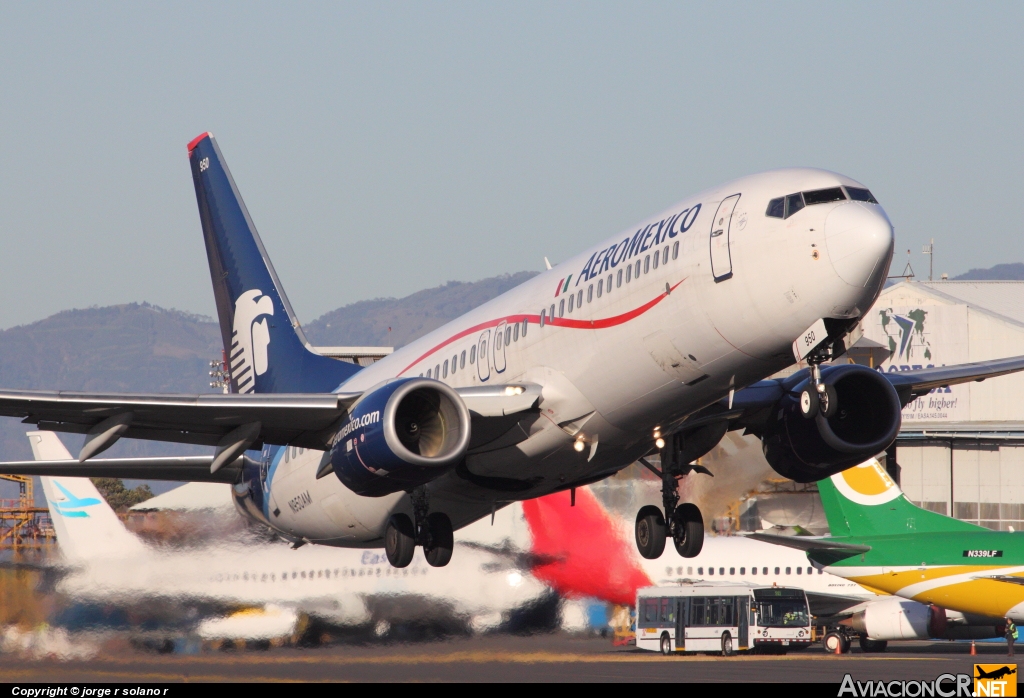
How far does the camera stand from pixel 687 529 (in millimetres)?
24281

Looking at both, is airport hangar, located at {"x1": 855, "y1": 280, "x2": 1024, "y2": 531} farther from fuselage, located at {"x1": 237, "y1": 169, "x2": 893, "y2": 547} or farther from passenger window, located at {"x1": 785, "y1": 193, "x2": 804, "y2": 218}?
passenger window, located at {"x1": 785, "y1": 193, "x2": 804, "y2": 218}

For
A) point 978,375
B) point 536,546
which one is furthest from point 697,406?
Result: point 536,546

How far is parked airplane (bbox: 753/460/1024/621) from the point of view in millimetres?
39500

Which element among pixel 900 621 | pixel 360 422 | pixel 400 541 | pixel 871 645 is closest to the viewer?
pixel 360 422

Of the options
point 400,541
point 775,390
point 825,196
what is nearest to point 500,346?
Result: point 400,541

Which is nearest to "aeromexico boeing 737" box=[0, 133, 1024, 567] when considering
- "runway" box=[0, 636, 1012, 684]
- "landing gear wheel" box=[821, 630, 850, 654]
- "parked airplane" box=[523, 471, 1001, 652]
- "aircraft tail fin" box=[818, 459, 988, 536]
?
"runway" box=[0, 636, 1012, 684]

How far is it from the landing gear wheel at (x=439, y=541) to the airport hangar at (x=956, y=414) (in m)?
47.7

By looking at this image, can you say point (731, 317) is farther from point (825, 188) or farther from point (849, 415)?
point (849, 415)

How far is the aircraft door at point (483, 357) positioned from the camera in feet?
74.1

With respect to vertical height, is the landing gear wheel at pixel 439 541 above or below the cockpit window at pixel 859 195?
below

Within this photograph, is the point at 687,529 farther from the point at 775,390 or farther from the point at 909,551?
the point at 909,551

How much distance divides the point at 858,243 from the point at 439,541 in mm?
10509

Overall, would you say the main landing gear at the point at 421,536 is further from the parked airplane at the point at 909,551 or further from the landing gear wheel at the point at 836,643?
the landing gear wheel at the point at 836,643

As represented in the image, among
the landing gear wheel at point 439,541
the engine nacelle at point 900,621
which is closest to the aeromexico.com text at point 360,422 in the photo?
the landing gear wheel at point 439,541
